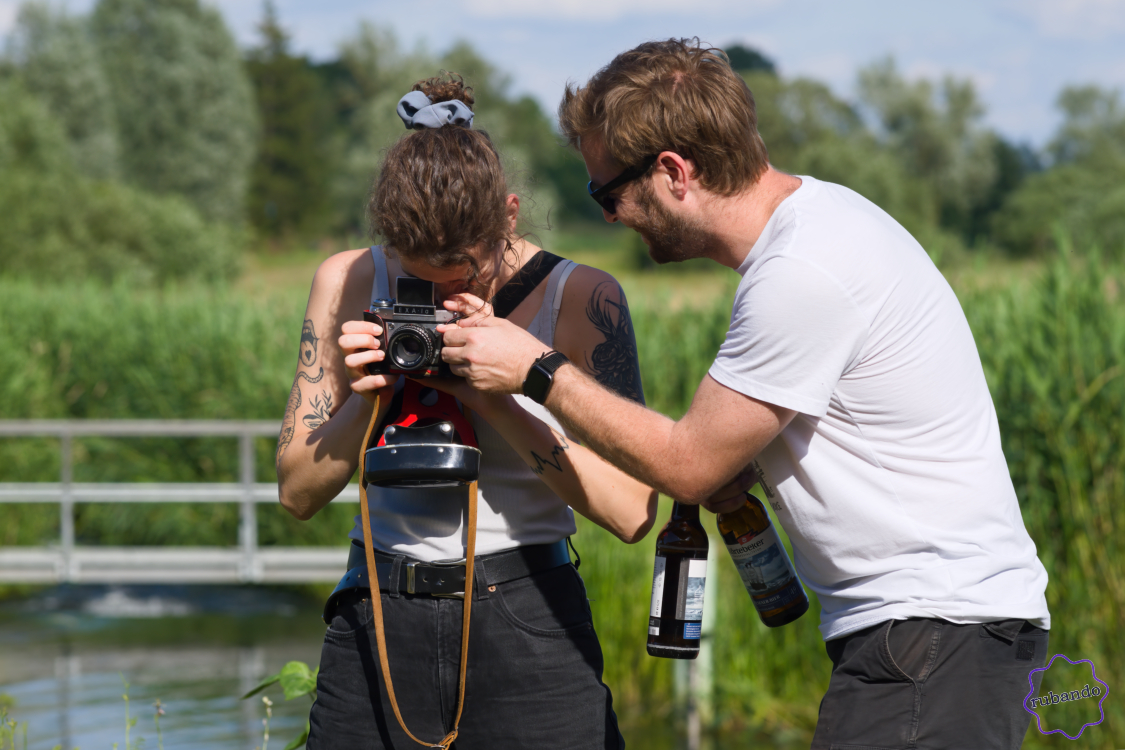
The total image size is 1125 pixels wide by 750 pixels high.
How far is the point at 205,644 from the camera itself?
7.98 meters

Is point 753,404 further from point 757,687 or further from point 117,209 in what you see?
point 117,209

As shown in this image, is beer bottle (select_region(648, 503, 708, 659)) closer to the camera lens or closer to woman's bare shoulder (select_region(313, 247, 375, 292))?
the camera lens

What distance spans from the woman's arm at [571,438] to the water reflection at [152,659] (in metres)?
3.57

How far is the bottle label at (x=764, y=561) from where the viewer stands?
2053 mm

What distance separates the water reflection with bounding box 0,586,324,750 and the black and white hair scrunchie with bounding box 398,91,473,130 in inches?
147

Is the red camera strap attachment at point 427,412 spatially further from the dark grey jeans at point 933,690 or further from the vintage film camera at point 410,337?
the dark grey jeans at point 933,690

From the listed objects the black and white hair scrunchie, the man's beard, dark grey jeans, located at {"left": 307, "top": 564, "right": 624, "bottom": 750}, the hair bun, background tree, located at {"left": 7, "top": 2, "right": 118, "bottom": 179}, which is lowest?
dark grey jeans, located at {"left": 307, "top": 564, "right": 624, "bottom": 750}

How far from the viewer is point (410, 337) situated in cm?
173

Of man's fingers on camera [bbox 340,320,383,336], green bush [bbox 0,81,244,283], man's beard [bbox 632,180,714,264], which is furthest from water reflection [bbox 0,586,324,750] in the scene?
green bush [bbox 0,81,244,283]

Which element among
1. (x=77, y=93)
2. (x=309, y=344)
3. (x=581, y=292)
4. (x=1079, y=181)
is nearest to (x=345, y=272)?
(x=309, y=344)

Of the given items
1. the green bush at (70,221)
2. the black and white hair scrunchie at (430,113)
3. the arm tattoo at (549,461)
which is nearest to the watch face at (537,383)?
the arm tattoo at (549,461)

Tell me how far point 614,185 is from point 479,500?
646mm

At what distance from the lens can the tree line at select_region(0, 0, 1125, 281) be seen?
24.3 metres

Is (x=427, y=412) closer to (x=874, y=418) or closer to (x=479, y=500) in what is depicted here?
(x=479, y=500)
